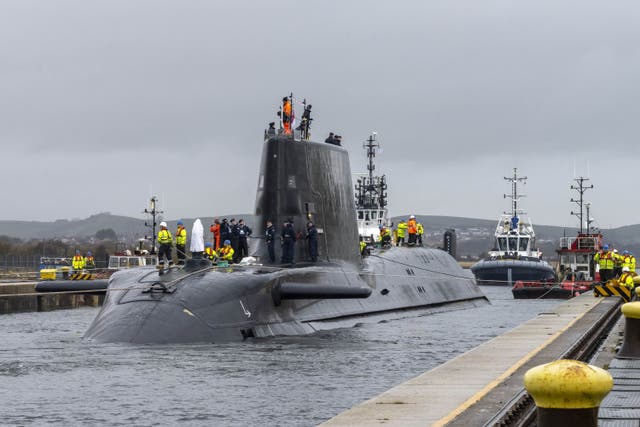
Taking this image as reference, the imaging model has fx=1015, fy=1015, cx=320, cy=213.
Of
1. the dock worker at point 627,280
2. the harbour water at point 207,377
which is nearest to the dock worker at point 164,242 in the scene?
the harbour water at point 207,377

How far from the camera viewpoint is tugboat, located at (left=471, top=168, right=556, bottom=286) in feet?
228

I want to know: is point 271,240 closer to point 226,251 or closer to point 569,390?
point 226,251

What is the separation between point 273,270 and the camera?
23.5 metres

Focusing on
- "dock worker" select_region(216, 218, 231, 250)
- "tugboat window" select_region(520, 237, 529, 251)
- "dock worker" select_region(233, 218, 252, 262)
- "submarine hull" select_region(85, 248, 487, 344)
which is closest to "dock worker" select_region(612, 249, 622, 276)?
"submarine hull" select_region(85, 248, 487, 344)

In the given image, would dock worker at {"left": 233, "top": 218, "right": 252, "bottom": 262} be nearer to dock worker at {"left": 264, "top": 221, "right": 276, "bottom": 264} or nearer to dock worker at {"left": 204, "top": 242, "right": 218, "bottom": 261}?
dock worker at {"left": 204, "top": 242, "right": 218, "bottom": 261}

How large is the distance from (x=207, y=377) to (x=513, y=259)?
205 feet

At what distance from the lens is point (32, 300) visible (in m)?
40.1

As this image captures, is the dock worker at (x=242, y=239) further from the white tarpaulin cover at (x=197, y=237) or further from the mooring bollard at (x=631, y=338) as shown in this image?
the mooring bollard at (x=631, y=338)

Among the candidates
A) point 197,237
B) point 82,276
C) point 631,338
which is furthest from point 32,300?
point 631,338

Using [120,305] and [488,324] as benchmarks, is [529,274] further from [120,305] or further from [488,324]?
[120,305]

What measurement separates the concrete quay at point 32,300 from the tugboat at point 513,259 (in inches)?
1281

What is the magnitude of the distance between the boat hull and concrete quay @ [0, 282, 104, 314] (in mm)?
32396

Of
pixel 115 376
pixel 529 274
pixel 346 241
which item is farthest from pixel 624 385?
pixel 529 274

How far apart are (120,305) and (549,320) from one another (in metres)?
10.6
